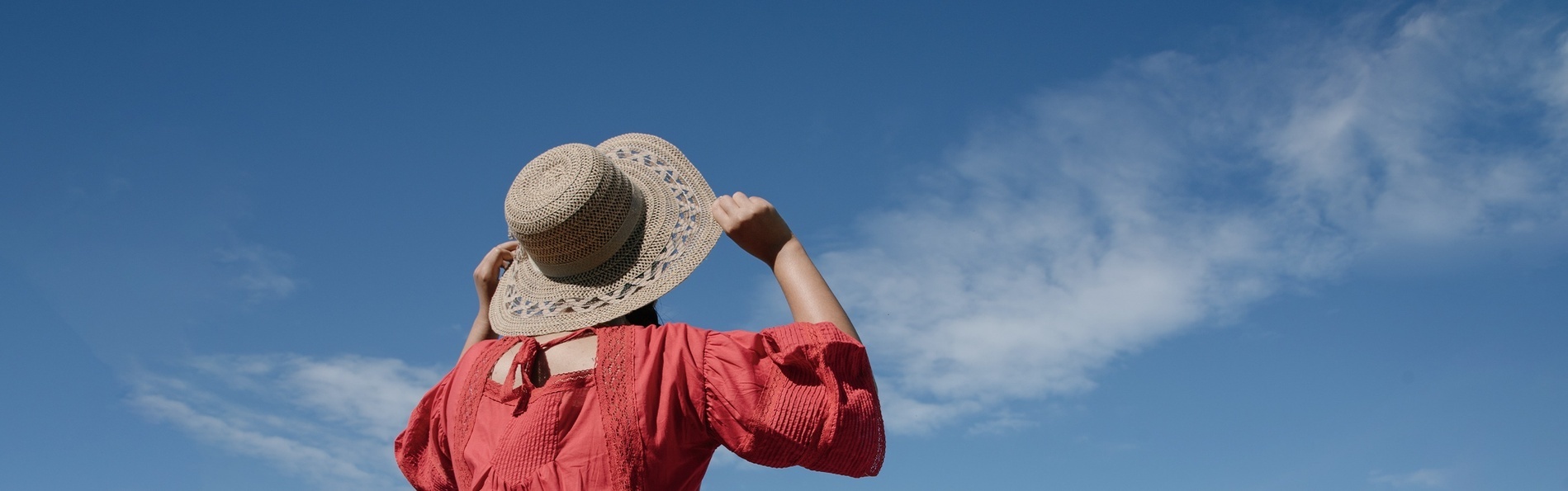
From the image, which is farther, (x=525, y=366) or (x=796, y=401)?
(x=525, y=366)

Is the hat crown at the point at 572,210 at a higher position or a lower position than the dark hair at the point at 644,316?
higher

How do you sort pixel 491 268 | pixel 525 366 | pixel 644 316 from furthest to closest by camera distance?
pixel 491 268 < pixel 644 316 < pixel 525 366

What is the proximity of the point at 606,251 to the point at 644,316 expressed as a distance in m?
0.23

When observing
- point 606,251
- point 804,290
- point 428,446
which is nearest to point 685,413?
point 804,290

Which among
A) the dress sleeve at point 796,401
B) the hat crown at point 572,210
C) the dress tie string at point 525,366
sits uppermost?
the hat crown at point 572,210

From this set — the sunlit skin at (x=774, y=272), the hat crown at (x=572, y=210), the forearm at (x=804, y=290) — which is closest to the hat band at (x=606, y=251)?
the hat crown at (x=572, y=210)

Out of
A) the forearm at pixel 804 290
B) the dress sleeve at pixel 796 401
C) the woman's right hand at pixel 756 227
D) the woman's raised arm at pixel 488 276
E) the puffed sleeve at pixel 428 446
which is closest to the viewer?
the dress sleeve at pixel 796 401

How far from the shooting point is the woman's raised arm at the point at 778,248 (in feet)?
10.2

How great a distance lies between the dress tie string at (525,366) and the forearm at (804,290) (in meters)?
0.50

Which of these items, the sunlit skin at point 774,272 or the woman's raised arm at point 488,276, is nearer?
the sunlit skin at point 774,272

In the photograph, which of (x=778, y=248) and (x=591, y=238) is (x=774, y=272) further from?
(x=591, y=238)

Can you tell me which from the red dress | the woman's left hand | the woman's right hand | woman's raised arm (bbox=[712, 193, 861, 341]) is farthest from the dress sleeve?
the woman's left hand

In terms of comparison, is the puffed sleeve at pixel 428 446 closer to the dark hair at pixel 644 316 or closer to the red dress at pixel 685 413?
the red dress at pixel 685 413

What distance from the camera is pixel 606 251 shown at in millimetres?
3287
